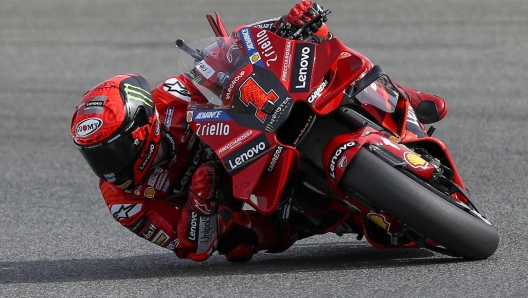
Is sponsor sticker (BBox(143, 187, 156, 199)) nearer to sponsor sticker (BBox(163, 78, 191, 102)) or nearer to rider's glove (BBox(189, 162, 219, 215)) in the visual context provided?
rider's glove (BBox(189, 162, 219, 215))

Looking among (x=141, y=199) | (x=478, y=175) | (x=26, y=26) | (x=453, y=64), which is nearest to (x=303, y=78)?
(x=141, y=199)

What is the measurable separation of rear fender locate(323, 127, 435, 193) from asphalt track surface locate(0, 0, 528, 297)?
1.60ft

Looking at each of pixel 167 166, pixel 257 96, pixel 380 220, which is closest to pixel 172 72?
pixel 167 166

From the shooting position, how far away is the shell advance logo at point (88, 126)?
4547 mm

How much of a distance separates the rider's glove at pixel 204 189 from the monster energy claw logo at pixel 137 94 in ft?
1.44

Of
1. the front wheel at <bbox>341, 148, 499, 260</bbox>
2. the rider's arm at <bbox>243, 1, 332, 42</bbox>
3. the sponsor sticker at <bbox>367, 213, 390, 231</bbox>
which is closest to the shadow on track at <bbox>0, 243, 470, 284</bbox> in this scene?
the sponsor sticker at <bbox>367, 213, 390, 231</bbox>

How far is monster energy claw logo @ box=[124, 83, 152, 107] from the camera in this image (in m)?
4.76

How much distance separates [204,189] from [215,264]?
0.64 m

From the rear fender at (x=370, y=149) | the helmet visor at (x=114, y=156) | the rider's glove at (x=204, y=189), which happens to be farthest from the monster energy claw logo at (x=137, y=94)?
the rear fender at (x=370, y=149)

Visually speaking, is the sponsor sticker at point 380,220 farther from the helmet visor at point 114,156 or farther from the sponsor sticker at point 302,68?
the helmet visor at point 114,156

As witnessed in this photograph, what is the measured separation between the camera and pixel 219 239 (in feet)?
16.4

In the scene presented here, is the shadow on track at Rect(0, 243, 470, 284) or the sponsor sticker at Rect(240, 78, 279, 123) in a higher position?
the sponsor sticker at Rect(240, 78, 279, 123)

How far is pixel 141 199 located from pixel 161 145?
1.11 ft

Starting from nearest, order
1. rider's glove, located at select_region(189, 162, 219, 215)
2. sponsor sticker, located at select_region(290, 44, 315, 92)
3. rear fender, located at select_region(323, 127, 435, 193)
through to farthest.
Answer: rear fender, located at select_region(323, 127, 435, 193) → sponsor sticker, located at select_region(290, 44, 315, 92) → rider's glove, located at select_region(189, 162, 219, 215)
